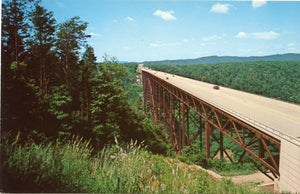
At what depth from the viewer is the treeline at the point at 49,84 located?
25.9 feet

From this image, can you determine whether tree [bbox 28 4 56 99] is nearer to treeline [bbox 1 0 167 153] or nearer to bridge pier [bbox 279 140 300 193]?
treeline [bbox 1 0 167 153]

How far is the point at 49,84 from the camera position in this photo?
11.0m

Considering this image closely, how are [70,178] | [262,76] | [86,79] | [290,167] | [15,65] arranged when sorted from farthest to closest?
[262,76], [86,79], [15,65], [290,167], [70,178]

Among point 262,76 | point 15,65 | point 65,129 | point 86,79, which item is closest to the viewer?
point 15,65

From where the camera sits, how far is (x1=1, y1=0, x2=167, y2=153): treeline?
310 inches

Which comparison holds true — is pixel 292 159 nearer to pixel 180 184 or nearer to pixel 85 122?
pixel 180 184

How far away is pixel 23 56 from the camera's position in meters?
9.16

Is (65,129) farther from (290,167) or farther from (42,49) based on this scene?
(290,167)

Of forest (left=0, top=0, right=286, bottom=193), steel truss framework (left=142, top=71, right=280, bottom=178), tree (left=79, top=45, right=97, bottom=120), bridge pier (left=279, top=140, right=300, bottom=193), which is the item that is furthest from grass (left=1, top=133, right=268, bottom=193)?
tree (left=79, top=45, right=97, bottom=120)

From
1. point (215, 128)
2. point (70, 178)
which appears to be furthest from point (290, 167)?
point (215, 128)

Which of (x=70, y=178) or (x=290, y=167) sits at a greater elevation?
(x=70, y=178)

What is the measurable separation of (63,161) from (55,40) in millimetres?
9908

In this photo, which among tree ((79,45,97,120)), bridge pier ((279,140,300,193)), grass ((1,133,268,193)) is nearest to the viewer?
grass ((1,133,268,193))

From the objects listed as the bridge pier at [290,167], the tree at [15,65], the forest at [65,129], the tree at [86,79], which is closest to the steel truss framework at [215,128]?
the bridge pier at [290,167]
